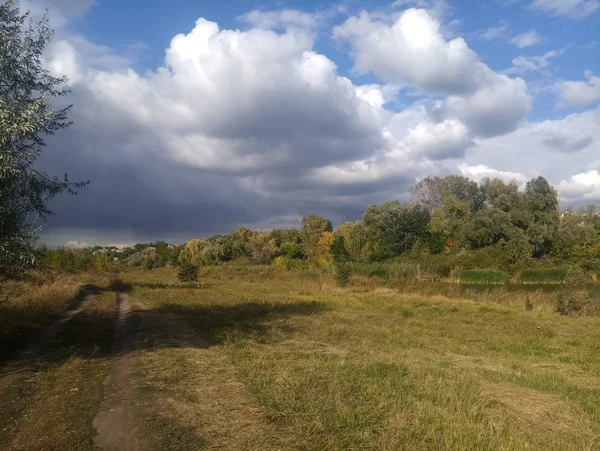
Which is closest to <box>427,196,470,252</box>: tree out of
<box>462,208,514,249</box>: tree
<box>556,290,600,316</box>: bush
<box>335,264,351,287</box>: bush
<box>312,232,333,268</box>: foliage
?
<box>462,208,514,249</box>: tree

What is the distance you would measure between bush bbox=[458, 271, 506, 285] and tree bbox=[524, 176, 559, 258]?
1027 centimetres

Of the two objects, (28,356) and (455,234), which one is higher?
(455,234)

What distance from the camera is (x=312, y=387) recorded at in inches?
296

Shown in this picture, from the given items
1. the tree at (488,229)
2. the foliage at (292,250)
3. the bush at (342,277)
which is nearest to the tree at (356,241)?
the foliage at (292,250)

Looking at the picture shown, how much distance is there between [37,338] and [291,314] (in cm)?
995

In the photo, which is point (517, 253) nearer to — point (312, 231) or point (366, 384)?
point (312, 231)

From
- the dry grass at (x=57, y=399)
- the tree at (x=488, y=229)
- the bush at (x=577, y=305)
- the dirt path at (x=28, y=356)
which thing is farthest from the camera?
the tree at (x=488, y=229)

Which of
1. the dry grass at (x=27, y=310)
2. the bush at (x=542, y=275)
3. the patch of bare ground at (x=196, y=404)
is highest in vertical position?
the dry grass at (x=27, y=310)

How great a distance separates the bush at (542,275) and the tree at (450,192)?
2391 centimetres

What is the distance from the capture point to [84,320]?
1758 cm

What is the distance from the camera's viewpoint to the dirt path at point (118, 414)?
18.5ft

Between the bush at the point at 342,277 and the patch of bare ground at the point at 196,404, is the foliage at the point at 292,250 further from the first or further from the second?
the patch of bare ground at the point at 196,404

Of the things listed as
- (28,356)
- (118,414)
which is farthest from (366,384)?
(28,356)

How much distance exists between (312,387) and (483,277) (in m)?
48.8
